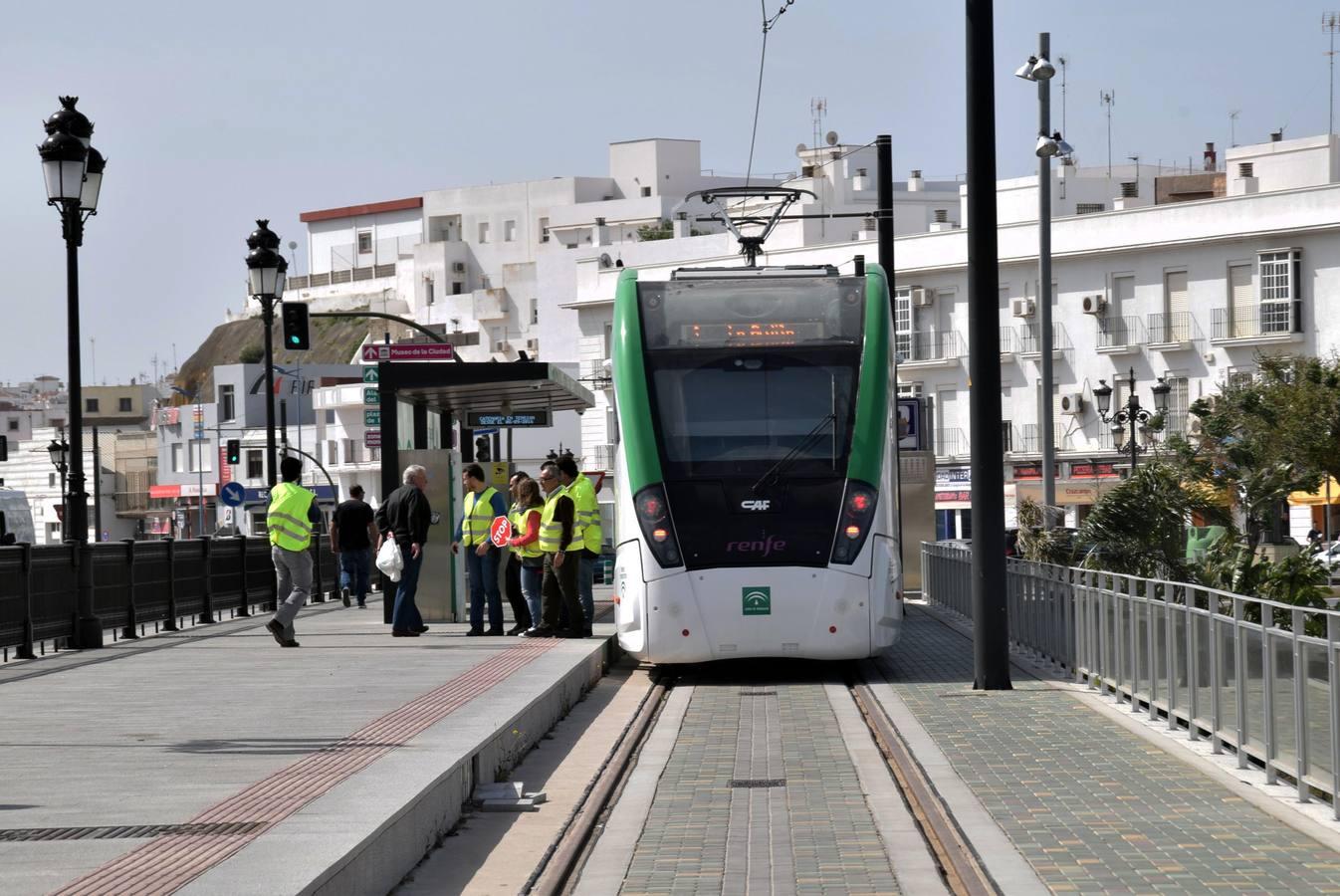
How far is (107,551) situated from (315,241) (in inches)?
5297

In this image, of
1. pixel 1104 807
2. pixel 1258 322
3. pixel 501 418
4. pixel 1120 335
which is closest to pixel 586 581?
pixel 501 418

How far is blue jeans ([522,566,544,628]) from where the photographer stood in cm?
2242

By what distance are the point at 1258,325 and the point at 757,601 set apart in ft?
159

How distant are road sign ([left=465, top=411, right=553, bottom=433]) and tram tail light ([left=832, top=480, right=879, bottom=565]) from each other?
10951mm

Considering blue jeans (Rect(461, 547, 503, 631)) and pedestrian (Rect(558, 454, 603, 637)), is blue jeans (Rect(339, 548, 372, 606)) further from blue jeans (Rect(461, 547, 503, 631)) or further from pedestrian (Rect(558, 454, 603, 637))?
pedestrian (Rect(558, 454, 603, 637))

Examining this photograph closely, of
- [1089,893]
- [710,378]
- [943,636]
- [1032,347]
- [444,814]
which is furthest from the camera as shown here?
[1032,347]

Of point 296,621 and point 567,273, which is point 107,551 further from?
point 567,273

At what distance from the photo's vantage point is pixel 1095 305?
221ft

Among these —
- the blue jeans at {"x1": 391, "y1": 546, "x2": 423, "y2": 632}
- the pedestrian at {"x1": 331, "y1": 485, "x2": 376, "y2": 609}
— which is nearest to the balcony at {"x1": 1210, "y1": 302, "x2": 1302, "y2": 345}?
the pedestrian at {"x1": 331, "y1": 485, "x2": 376, "y2": 609}

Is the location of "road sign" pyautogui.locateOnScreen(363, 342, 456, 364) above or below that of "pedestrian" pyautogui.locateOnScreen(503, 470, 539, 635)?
above

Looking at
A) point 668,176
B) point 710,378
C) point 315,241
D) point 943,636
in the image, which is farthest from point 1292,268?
point 315,241

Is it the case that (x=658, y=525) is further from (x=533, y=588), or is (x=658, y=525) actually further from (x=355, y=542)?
(x=355, y=542)

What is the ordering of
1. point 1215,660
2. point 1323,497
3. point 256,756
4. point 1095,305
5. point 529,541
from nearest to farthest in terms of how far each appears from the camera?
1. point 256,756
2. point 1215,660
3. point 529,541
4. point 1323,497
5. point 1095,305

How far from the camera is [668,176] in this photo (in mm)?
129750
